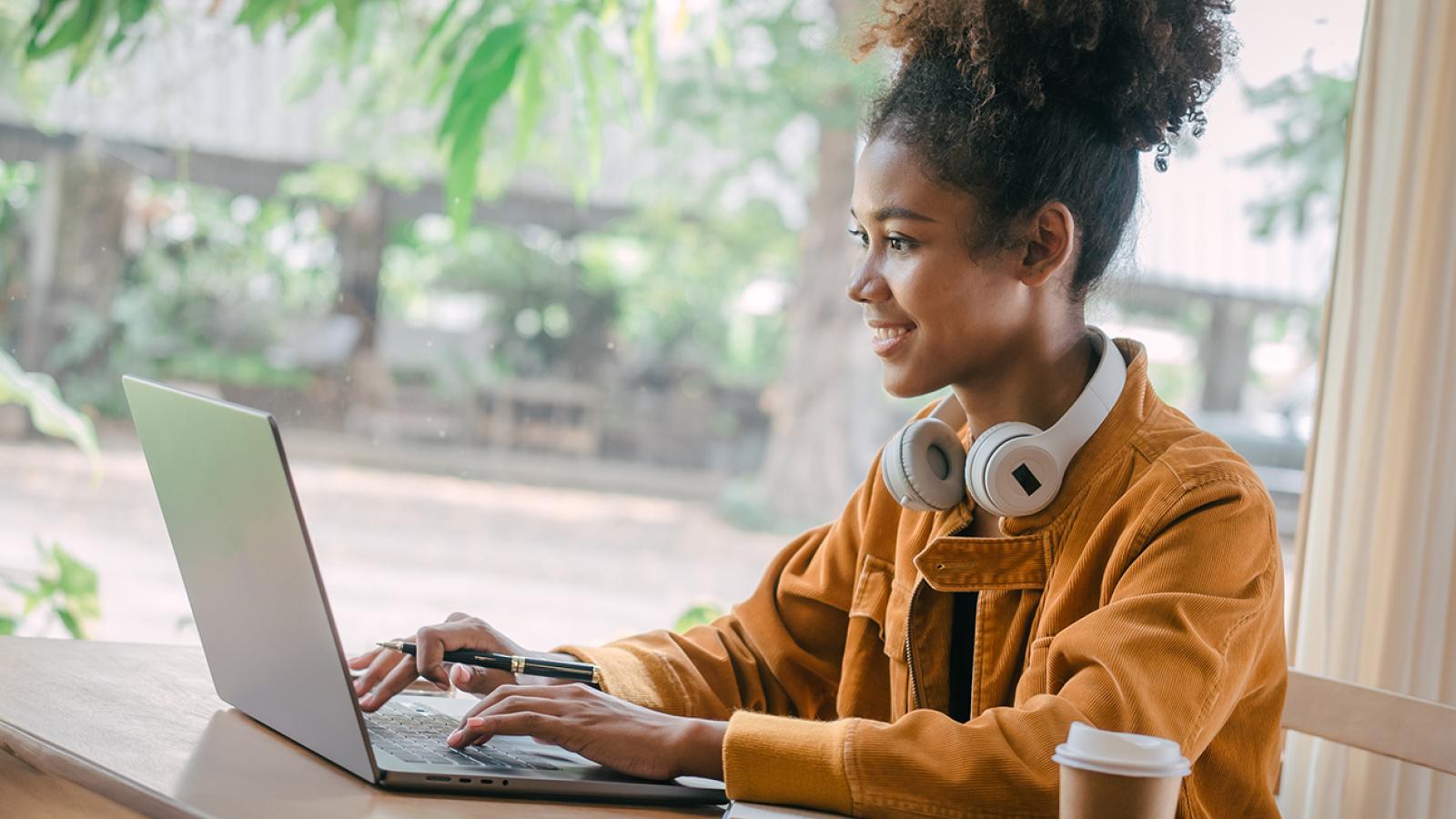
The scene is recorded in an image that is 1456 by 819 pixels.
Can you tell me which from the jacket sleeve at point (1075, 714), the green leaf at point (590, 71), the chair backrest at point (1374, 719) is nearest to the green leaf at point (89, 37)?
the green leaf at point (590, 71)

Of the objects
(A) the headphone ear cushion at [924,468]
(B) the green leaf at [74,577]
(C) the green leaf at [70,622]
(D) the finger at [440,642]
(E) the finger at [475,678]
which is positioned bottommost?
(C) the green leaf at [70,622]

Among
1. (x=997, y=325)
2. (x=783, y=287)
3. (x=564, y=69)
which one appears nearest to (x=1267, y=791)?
(x=997, y=325)

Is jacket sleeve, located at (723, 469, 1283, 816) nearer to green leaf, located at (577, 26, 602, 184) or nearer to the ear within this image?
the ear

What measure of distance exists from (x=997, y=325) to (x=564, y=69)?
1.70 m

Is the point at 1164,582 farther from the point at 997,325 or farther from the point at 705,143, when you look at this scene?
the point at 705,143

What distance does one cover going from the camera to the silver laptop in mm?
872

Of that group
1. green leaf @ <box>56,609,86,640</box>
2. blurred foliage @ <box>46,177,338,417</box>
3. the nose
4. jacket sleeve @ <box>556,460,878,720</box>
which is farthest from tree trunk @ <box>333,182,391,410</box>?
the nose

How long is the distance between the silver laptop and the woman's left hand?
0.01 metres

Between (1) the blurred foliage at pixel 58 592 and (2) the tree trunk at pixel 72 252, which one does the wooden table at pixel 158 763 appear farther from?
(2) the tree trunk at pixel 72 252

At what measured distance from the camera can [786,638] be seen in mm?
1402

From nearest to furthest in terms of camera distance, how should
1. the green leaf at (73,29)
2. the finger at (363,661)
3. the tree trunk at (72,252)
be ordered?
1. the finger at (363,661)
2. the green leaf at (73,29)
3. the tree trunk at (72,252)

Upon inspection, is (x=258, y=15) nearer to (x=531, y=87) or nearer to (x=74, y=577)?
(x=531, y=87)

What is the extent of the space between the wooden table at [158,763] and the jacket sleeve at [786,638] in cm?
36

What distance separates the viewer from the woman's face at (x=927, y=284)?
1.18 metres
